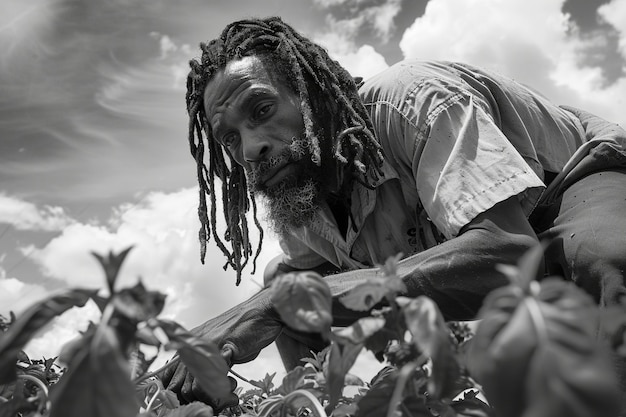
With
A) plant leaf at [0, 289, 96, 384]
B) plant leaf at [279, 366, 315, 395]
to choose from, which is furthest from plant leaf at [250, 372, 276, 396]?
plant leaf at [0, 289, 96, 384]

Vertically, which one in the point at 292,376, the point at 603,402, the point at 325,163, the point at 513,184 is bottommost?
the point at 603,402

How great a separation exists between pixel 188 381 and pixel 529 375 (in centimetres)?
175

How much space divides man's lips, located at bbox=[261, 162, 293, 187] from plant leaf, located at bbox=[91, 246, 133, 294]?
289 cm

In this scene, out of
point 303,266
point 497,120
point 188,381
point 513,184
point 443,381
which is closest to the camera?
point 443,381

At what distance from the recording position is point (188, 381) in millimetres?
2020

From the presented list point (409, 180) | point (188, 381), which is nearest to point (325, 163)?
point (409, 180)

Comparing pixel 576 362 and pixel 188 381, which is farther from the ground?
pixel 188 381

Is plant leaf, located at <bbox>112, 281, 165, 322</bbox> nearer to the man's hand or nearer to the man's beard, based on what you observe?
the man's hand

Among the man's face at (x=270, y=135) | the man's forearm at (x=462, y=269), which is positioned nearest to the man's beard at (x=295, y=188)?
the man's face at (x=270, y=135)

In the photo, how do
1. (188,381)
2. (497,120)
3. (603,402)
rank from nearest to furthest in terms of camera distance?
(603,402) → (188,381) → (497,120)

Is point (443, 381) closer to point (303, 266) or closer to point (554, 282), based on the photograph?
point (554, 282)

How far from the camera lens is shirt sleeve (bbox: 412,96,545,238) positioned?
2.49 meters

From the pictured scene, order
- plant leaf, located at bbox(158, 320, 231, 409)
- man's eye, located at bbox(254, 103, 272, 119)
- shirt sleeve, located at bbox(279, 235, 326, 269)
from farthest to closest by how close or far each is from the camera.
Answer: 1. shirt sleeve, located at bbox(279, 235, 326, 269)
2. man's eye, located at bbox(254, 103, 272, 119)
3. plant leaf, located at bbox(158, 320, 231, 409)

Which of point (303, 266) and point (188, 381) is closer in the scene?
point (188, 381)
